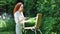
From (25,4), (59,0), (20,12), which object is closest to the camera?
(20,12)

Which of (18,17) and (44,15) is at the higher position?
(18,17)

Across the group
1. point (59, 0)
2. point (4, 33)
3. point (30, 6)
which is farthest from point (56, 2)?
point (30, 6)

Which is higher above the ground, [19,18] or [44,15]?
[19,18]

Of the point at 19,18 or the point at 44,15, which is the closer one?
the point at 19,18

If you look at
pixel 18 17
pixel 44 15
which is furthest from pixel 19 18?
pixel 44 15

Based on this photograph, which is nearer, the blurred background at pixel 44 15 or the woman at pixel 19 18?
the woman at pixel 19 18

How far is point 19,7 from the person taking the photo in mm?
7016

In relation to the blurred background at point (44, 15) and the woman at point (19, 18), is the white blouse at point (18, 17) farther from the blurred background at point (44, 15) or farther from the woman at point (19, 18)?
the blurred background at point (44, 15)

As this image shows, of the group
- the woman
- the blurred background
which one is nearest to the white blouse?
the woman

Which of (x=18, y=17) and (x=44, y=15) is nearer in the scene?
(x=18, y=17)

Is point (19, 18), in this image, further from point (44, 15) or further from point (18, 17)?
point (44, 15)

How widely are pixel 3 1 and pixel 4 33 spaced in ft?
10.0

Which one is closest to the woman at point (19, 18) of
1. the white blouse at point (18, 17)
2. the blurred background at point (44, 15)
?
the white blouse at point (18, 17)

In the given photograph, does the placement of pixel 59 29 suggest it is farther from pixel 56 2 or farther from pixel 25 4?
pixel 25 4
